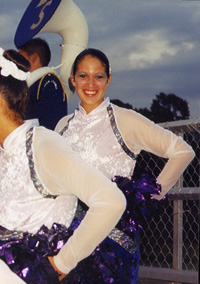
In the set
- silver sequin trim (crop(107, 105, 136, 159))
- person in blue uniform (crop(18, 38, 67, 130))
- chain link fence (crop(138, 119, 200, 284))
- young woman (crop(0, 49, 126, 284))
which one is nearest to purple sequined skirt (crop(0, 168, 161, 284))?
young woman (crop(0, 49, 126, 284))

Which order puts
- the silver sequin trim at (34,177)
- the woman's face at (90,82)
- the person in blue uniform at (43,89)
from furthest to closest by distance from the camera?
the person in blue uniform at (43,89), the woman's face at (90,82), the silver sequin trim at (34,177)

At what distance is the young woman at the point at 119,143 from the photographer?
7.66ft

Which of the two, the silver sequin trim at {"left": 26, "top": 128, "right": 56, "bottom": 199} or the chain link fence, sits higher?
the silver sequin trim at {"left": 26, "top": 128, "right": 56, "bottom": 199}

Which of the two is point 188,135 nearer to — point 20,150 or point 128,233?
point 128,233

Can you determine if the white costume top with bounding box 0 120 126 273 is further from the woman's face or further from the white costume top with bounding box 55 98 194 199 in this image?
the woman's face

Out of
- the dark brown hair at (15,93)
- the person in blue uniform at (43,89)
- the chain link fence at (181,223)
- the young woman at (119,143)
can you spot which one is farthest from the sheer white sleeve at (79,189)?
the chain link fence at (181,223)

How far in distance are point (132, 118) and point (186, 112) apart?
7.50 m

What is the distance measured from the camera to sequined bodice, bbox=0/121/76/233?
1.65 meters

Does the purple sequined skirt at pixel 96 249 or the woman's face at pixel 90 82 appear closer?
the purple sequined skirt at pixel 96 249

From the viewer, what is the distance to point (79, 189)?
154cm

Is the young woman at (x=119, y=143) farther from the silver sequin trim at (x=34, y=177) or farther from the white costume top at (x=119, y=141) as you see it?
the silver sequin trim at (x=34, y=177)

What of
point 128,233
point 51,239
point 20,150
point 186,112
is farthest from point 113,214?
point 186,112

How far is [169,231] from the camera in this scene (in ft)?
13.0

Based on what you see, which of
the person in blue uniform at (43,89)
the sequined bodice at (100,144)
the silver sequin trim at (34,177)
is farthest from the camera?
the person in blue uniform at (43,89)
